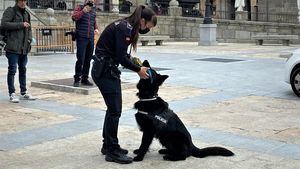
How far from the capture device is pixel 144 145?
588cm

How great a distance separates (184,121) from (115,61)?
8.66 feet

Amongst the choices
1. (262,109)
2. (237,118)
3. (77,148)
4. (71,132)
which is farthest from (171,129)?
(262,109)

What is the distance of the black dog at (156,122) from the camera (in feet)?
18.8

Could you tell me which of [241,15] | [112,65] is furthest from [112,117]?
[241,15]

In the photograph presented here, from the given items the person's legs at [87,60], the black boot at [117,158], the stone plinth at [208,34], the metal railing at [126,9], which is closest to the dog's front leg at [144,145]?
the black boot at [117,158]

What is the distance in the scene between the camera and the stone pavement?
19.8 ft

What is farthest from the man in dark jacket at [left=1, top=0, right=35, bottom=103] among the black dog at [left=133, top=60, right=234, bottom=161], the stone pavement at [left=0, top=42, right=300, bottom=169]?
the black dog at [left=133, top=60, right=234, bottom=161]

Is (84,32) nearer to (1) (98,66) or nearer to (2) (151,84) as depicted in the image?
(1) (98,66)

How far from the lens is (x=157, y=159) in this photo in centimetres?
605

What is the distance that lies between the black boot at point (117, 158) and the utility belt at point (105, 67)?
0.86 meters

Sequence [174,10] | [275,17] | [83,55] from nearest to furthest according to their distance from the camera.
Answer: [83,55], [174,10], [275,17]

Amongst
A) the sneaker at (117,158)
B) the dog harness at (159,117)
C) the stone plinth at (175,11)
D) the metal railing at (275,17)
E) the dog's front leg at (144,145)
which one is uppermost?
the stone plinth at (175,11)

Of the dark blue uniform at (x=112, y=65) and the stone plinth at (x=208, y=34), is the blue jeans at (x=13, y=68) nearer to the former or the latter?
the dark blue uniform at (x=112, y=65)

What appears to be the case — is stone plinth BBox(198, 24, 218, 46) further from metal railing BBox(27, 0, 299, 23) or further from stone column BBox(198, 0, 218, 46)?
metal railing BBox(27, 0, 299, 23)
